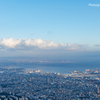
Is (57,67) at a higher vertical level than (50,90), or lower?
higher

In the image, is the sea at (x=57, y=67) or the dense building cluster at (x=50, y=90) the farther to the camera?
the sea at (x=57, y=67)

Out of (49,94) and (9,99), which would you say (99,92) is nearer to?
(49,94)

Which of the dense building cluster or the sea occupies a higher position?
the sea

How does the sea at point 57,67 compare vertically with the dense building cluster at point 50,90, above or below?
above

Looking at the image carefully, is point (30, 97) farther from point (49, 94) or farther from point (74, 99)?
point (74, 99)

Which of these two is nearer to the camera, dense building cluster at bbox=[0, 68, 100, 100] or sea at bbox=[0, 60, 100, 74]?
dense building cluster at bbox=[0, 68, 100, 100]

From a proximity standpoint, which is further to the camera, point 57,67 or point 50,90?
point 57,67

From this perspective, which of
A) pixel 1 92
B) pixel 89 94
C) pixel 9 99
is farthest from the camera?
pixel 1 92

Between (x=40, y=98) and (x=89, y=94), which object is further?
(x=89, y=94)

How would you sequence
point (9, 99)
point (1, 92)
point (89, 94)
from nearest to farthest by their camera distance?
point (9, 99), point (89, 94), point (1, 92)

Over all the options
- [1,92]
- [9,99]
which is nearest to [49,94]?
[9,99]
